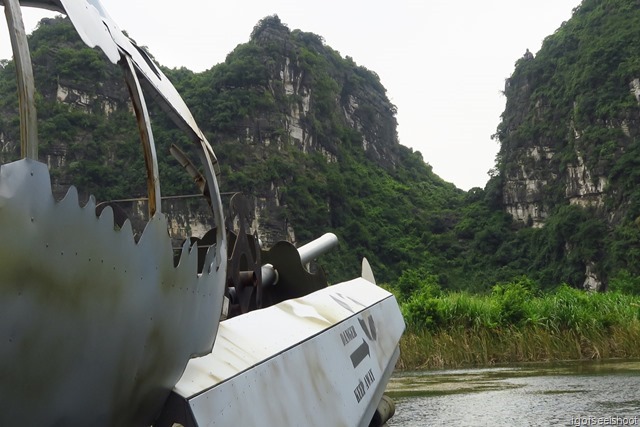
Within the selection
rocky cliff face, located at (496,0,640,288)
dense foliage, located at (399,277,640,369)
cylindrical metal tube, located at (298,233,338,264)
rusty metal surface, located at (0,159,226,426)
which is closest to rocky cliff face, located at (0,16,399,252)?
rocky cliff face, located at (496,0,640,288)

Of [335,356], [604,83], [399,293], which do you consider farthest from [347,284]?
[604,83]

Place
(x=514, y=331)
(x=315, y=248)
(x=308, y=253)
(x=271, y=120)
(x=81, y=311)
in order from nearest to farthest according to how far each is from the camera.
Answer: (x=81, y=311) → (x=308, y=253) → (x=315, y=248) → (x=514, y=331) → (x=271, y=120)

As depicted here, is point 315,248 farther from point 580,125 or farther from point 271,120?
point 271,120

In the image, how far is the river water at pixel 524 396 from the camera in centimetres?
528

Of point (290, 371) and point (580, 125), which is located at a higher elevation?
point (580, 125)

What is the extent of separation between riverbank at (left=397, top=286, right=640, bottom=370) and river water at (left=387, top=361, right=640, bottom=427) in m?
1.10

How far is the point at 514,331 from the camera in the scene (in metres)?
11.6

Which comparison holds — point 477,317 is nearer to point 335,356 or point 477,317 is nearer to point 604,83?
point 335,356

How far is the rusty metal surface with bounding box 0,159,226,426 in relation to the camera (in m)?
1.24

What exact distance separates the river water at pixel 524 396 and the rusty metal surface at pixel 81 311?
154 inches

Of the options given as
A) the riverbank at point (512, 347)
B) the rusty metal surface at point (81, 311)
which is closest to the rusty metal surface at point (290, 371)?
the rusty metal surface at point (81, 311)

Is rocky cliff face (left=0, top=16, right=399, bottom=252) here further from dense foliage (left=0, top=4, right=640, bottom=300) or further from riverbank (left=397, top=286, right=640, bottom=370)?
riverbank (left=397, top=286, right=640, bottom=370)

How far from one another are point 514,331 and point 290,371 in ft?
32.1

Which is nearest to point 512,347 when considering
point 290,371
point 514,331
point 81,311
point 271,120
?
point 514,331
